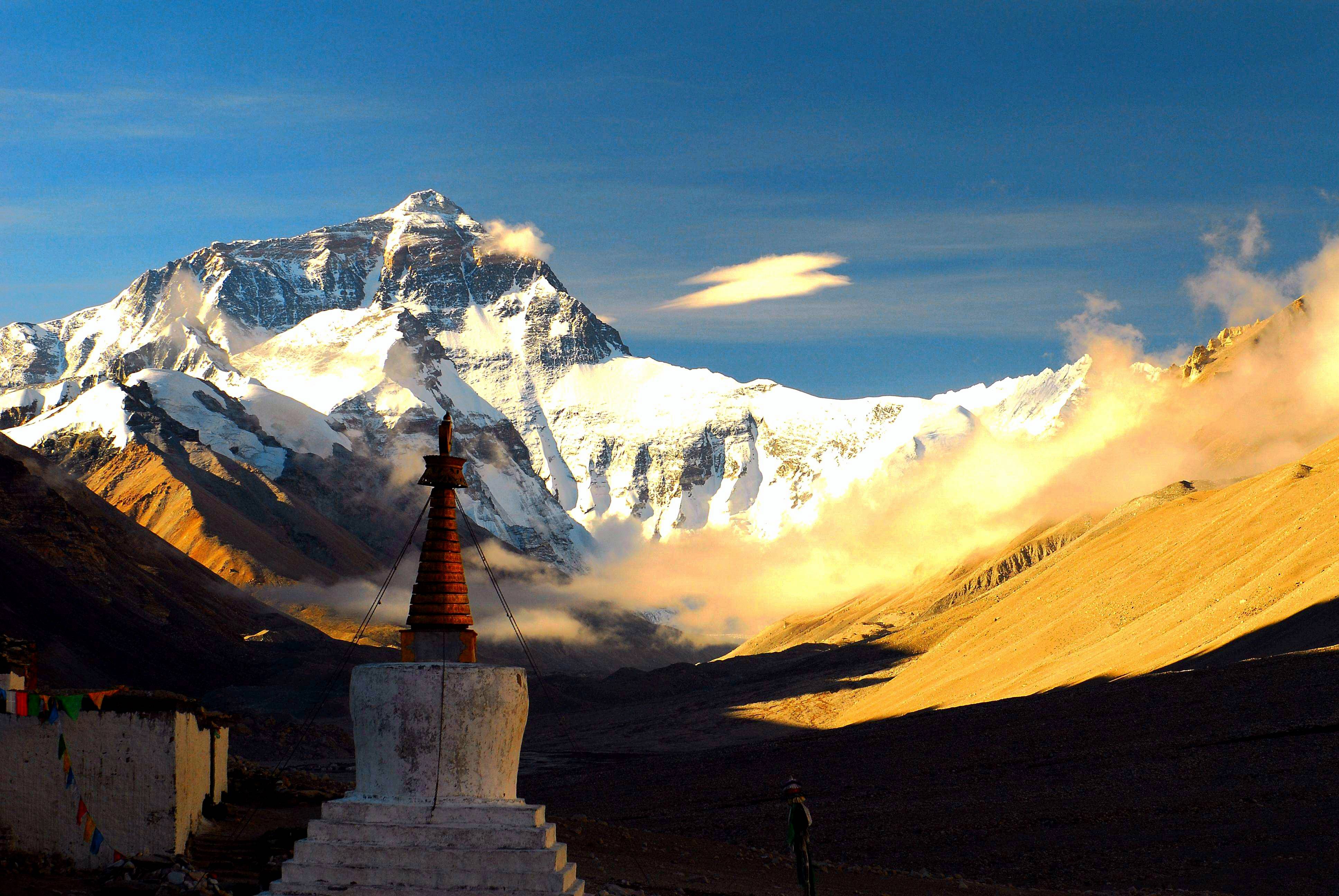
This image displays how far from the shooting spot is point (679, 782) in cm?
5069

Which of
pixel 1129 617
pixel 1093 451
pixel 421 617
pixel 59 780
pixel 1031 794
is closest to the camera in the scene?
pixel 421 617

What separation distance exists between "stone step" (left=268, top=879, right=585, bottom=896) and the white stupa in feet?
0.03

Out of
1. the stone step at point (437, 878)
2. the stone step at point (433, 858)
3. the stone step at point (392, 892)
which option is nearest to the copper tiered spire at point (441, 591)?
Result: the stone step at point (433, 858)

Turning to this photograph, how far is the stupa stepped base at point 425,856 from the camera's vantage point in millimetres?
13438

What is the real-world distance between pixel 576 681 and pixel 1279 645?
80.6m

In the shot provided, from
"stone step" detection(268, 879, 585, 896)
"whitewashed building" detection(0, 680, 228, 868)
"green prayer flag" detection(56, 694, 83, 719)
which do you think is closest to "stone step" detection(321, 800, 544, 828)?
"stone step" detection(268, 879, 585, 896)

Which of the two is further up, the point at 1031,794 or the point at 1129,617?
the point at 1129,617

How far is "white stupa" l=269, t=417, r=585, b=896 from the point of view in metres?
13.5

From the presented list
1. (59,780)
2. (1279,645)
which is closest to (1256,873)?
(59,780)

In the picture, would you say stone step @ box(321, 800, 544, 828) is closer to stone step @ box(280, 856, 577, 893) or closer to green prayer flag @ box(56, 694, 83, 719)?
stone step @ box(280, 856, 577, 893)

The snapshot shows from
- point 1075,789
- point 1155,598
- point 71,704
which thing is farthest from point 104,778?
point 1155,598

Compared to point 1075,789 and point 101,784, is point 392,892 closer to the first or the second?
point 101,784

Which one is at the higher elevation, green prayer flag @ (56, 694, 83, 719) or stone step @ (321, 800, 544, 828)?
green prayer flag @ (56, 694, 83, 719)

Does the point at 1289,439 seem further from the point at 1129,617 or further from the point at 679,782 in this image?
the point at 679,782
